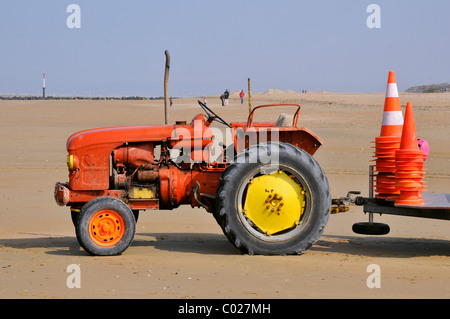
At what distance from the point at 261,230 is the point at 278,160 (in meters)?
0.74

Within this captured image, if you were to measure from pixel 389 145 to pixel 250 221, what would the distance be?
67.8 inches

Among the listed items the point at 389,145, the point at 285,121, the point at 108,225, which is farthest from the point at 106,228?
the point at 389,145

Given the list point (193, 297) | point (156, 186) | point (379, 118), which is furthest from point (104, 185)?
point (379, 118)

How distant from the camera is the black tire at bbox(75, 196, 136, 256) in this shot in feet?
24.1

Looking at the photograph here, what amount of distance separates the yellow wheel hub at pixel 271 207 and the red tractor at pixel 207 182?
1cm

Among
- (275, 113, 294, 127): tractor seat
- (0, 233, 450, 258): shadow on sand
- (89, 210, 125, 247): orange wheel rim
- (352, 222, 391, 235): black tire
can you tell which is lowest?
(0, 233, 450, 258): shadow on sand

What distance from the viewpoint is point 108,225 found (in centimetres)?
741

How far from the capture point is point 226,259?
719 centimetres

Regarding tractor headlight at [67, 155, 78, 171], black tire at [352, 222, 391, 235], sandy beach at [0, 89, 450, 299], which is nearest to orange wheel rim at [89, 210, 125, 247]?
sandy beach at [0, 89, 450, 299]

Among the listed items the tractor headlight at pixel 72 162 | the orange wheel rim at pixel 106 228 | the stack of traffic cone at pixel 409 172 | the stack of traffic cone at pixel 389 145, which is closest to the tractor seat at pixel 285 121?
the stack of traffic cone at pixel 389 145

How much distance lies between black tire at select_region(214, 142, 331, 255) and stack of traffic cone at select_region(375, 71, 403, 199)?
69 cm

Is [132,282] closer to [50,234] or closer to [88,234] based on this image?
[88,234]

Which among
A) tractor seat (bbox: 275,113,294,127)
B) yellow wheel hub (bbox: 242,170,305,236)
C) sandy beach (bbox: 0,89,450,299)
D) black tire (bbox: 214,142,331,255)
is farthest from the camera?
tractor seat (bbox: 275,113,294,127)

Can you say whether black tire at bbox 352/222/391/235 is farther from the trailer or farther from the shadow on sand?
the shadow on sand
